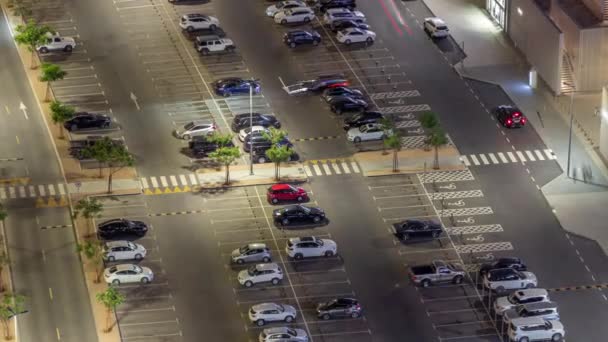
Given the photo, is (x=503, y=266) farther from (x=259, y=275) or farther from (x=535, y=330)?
(x=259, y=275)

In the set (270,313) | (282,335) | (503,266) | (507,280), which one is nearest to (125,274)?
(270,313)

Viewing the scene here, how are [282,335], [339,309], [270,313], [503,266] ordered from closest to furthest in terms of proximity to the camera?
[282,335] → [270,313] → [339,309] → [503,266]

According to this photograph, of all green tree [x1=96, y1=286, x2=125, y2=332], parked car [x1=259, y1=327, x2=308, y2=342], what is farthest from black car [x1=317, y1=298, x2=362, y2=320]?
green tree [x1=96, y1=286, x2=125, y2=332]

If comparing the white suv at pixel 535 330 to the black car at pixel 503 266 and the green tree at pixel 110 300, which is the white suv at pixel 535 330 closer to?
the black car at pixel 503 266

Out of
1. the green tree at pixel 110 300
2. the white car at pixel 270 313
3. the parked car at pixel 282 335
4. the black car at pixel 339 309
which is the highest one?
the green tree at pixel 110 300

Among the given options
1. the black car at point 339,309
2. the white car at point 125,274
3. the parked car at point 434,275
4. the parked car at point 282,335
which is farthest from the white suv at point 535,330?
the white car at point 125,274

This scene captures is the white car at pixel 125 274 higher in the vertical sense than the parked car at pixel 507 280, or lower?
higher

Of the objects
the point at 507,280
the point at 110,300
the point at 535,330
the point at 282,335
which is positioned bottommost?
the point at 535,330
